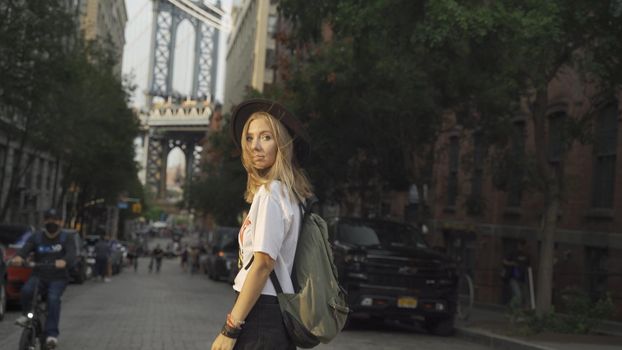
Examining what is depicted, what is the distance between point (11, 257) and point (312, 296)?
1474cm

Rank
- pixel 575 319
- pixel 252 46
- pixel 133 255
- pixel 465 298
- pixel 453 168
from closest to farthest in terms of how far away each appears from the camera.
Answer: pixel 575 319
pixel 465 298
pixel 453 168
pixel 133 255
pixel 252 46

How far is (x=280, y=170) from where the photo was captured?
3.59 m

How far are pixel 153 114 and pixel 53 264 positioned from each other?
183m

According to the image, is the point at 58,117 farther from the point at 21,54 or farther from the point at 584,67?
the point at 584,67

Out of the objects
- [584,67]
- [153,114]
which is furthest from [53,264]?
[153,114]

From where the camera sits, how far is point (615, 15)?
46.6ft

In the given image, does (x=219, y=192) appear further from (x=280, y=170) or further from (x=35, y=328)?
(x=280, y=170)

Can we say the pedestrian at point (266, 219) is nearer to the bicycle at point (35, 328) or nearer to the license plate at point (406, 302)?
the bicycle at point (35, 328)

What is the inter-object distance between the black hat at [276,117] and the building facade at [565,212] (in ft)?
41.7

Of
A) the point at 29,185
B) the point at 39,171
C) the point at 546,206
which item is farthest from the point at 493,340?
the point at 39,171

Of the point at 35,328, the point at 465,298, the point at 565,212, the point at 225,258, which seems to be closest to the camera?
the point at 35,328

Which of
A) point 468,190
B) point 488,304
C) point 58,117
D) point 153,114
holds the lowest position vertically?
point 488,304

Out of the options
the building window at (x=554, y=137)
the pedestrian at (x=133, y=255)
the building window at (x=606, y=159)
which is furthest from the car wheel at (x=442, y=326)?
the pedestrian at (x=133, y=255)

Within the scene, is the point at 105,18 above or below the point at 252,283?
above
